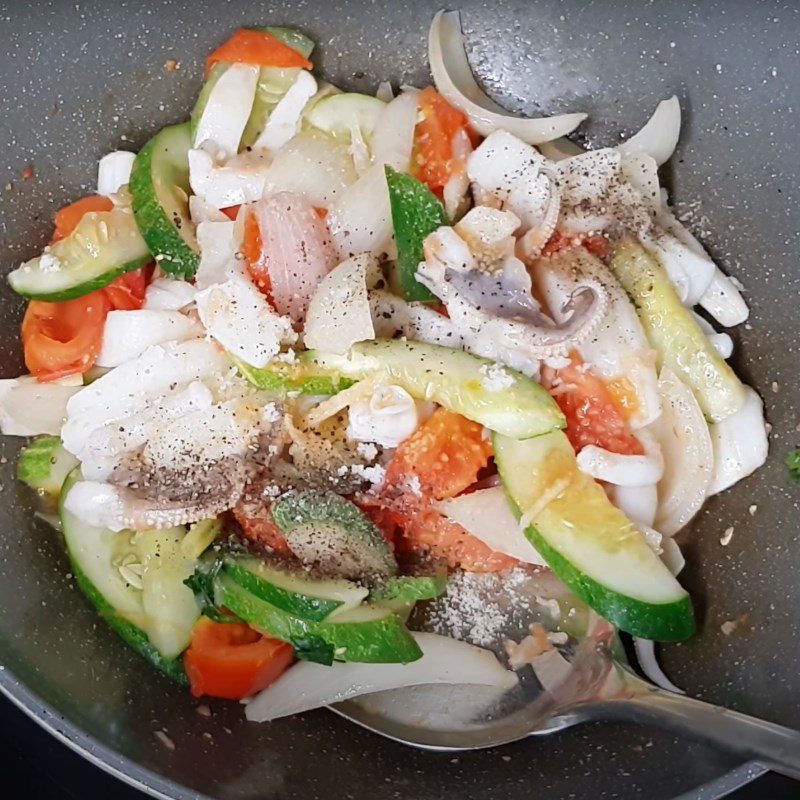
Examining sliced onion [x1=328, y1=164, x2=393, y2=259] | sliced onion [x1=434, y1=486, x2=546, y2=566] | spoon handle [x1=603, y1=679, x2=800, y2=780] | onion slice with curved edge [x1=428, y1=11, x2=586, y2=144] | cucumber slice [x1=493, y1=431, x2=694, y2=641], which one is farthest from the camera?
onion slice with curved edge [x1=428, y1=11, x2=586, y2=144]

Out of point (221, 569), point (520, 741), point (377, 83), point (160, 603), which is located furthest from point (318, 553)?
point (377, 83)

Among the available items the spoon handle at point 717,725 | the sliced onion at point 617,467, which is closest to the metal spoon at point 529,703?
the spoon handle at point 717,725

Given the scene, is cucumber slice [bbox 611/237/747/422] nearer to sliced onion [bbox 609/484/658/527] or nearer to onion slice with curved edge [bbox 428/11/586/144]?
sliced onion [bbox 609/484/658/527]

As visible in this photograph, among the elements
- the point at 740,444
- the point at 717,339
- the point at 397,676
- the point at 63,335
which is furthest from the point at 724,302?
the point at 63,335

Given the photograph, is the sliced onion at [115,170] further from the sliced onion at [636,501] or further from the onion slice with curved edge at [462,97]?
the sliced onion at [636,501]

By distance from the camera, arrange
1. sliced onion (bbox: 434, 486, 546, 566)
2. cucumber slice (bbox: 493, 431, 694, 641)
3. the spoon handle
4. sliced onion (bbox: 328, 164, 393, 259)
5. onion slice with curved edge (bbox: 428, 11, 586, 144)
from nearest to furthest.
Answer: the spoon handle, cucumber slice (bbox: 493, 431, 694, 641), sliced onion (bbox: 434, 486, 546, 566), sliced onion (bbox: 328, 164, 393, 259), onion slice with curved edge (bbox: 428, 11, 586, 144)

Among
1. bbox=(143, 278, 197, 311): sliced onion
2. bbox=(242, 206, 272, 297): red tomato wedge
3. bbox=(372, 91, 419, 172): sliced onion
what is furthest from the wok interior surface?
bbox=(242, 206, 272, 297): red tomato wedge

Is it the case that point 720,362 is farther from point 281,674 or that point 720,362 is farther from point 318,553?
point 281,674

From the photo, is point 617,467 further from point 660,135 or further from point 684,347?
point 660,135
